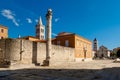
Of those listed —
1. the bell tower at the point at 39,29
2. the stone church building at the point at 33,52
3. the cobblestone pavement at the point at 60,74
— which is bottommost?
the cobblestone pavement at the point at 60,74

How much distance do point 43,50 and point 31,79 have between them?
18.5 m

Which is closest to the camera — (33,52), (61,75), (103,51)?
(61,75)

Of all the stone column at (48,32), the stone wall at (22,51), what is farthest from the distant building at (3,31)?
the stone column at (48,32)

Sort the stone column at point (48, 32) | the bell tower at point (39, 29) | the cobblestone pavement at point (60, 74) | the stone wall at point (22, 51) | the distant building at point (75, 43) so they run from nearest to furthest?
the cobblestone pavement at point (60, 74) → the stone wall at point (22, 51) → the stone column at point (48, 32) → the distant building at point (75, 43) → the bell tower at point (39, 29)

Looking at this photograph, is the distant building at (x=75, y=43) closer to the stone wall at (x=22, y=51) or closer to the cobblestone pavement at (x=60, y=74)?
the stone wall at (x=22, y=51)

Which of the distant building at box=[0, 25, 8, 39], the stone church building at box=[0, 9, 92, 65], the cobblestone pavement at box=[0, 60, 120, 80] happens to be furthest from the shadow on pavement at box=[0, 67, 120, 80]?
the distant building at box=[0, 25, 8, 39]

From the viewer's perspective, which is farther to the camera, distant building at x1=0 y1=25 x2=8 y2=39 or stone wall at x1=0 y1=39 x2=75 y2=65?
distant building at x1=0 y1=25 x2=8 y2=39

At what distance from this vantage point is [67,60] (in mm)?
40438

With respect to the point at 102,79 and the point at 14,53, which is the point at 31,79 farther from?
the point at 14,53

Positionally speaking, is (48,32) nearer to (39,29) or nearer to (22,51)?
(22,51)

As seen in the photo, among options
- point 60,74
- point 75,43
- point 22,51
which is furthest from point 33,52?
point 75,43

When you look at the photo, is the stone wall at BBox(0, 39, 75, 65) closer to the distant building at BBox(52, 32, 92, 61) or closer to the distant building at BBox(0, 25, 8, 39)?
the distant building at BBox(52, 32, 92, 61)

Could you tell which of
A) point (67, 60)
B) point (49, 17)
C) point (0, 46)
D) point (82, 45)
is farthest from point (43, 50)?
point (82, 45)

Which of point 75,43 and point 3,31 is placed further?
point 3,31
